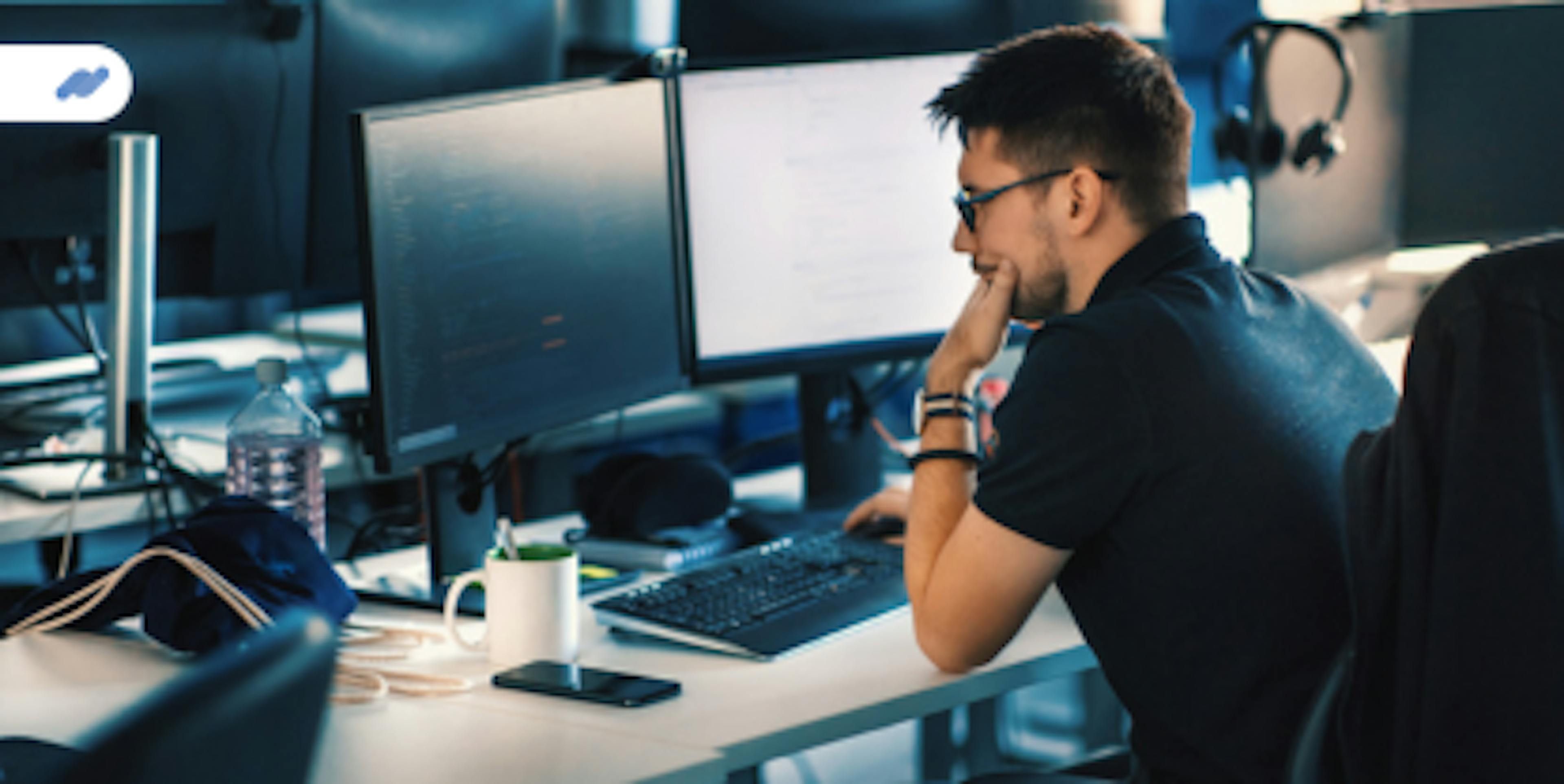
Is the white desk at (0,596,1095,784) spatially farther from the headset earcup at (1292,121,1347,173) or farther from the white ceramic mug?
the headset earcup at (1292,121,1347,173)

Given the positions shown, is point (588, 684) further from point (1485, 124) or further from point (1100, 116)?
point (1485, 124)

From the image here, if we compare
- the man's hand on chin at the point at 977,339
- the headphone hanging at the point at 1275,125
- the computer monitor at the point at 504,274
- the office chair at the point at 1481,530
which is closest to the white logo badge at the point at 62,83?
the computer monitor at the point at 504,274

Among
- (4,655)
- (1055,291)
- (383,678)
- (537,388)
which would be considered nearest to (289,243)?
(537,388)

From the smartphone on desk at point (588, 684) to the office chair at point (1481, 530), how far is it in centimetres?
54

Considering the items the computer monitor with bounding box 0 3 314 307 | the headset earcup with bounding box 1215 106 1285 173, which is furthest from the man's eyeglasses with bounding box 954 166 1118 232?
the headset earcup with bounding box 1215 106 1285 173

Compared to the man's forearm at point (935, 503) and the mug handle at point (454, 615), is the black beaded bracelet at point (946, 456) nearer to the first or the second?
Result: the man's forearm at point (935, 503)

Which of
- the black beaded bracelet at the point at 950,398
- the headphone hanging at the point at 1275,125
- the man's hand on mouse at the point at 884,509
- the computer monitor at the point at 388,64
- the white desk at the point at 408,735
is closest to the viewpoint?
the white desk at the point at 408,735

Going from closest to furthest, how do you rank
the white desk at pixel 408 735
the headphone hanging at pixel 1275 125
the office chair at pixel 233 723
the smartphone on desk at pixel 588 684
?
the office chair at pixel 233 723 → the white desk at pixel 408 735 → the smartphone on desk at pixel 588 684 → the headphone hanging at pixel 1275 125

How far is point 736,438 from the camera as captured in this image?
2475 millimetres

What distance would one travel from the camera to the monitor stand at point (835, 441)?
196cm

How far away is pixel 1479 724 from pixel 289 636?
76 centimetres

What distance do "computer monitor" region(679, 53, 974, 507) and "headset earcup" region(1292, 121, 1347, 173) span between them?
657 millimetres

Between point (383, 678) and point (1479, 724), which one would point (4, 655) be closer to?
point (383, 678)

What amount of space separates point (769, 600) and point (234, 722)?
94cm
